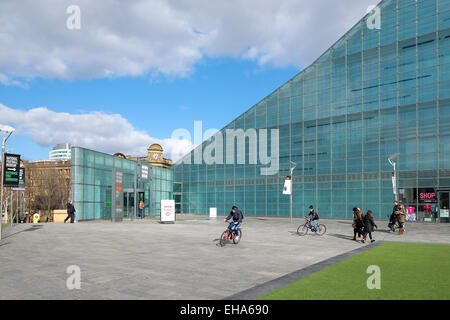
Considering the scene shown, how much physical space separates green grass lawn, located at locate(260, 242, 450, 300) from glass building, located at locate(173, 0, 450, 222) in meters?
27.3

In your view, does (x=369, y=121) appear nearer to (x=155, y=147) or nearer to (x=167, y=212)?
(x=167, y=212)

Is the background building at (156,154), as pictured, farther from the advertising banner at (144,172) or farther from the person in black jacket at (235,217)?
the person in black jacket at (235,217)

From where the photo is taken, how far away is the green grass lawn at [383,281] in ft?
25.9

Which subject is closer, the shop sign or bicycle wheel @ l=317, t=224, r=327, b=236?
bicycle wheel @ l=317, t=224, r=327, b=236

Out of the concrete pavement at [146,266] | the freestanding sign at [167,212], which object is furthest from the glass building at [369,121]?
the concrete pavement at [146,266]

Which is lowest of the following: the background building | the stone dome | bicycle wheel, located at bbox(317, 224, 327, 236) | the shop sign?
bicycle wheel, located at bbox(317, 224, 327, 236)

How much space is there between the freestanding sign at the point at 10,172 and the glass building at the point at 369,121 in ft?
111

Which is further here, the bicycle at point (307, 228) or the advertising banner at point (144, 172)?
the advertising banner at point (144, 172)

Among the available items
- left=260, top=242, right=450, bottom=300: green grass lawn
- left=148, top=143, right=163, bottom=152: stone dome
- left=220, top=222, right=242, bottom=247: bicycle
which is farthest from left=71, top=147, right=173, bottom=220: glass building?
left=148, top=143, right=163, bottom=152: stone dome

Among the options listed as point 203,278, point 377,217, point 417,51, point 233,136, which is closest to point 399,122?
point 417,51

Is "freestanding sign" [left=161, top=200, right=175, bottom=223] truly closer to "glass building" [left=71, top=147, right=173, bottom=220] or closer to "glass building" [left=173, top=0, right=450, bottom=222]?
"glass building" [left=71, top=147, right=173, bottom=220]

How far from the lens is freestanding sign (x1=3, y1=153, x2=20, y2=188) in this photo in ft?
62.4

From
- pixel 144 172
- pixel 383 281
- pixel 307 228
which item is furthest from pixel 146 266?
pixel 144 172
